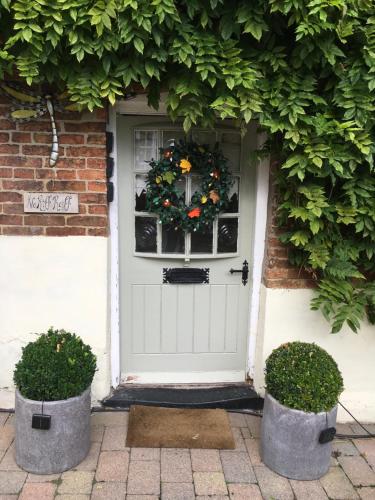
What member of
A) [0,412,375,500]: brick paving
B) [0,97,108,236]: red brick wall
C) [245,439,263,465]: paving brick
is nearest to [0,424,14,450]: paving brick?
[0,412,375,500]: brick paving

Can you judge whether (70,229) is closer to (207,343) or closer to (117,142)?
(117,142)

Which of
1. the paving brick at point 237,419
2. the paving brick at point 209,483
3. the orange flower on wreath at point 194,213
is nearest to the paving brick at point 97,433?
the paving brick at point 209,483

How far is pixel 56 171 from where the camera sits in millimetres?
3031

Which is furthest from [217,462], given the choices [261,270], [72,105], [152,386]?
[72,105]

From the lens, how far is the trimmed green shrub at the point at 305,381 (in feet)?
8.48

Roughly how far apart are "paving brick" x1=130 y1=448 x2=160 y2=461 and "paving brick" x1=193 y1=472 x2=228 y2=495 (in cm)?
31

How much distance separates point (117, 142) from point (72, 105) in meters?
0.46

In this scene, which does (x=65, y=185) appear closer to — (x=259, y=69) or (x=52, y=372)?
Result: (x=52, y=372)

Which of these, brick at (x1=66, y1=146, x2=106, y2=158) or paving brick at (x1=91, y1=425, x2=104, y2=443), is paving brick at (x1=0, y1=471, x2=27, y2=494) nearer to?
paving brick at (x1=91, y1=425, x2=104, y2=443)

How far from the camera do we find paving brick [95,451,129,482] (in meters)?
2.65

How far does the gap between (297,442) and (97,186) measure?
7.25ft

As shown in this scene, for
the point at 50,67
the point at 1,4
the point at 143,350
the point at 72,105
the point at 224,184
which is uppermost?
the point at 1,4

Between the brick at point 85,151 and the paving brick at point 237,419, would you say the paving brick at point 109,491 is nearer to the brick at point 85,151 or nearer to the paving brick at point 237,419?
the paving brick at point 237,419

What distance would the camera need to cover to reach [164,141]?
130 inches
